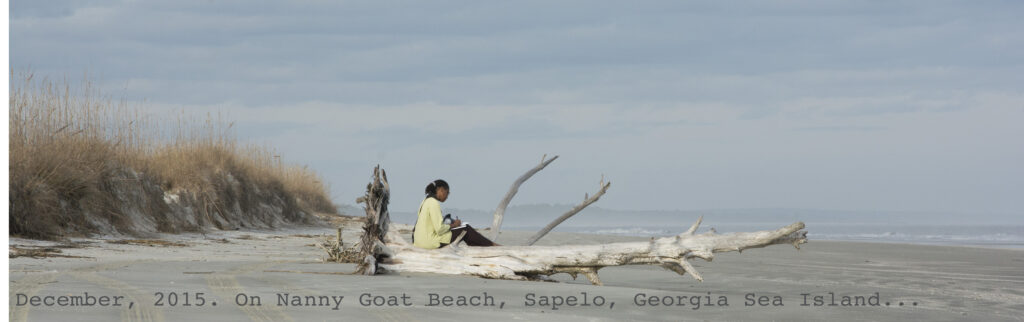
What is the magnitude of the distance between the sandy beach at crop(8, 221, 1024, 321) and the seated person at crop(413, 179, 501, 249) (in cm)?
50

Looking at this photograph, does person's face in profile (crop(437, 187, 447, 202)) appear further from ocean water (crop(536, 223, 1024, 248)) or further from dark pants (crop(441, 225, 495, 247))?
ocean water (crop(536, 223, 1024, 248))

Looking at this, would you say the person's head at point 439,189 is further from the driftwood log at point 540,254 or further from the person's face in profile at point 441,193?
the driftwood log at point 540,254

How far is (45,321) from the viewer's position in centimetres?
448

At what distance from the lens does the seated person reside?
8.22 m

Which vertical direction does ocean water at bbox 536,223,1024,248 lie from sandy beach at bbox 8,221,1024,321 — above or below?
above

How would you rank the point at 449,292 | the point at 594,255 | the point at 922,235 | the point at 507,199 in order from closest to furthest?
the point at 449,292
the point at 594,255
the point at 507,199
the point at 922,235

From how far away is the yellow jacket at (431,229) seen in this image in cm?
820

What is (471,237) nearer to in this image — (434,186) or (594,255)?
(434,186)

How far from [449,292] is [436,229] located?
1738 millimetres

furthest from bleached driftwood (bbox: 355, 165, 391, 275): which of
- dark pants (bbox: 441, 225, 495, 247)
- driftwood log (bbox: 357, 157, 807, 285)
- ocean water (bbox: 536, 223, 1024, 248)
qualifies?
ocean water (bbox: 536, 223, 1024, 248)

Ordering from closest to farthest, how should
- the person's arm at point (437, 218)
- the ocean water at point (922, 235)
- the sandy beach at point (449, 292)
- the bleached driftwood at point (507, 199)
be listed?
the sandy beach at point (449, 292)
the person's arm at point (437, 218)
the bleached driftwood at point (507, 199)
the ocean water at point (922, 235)

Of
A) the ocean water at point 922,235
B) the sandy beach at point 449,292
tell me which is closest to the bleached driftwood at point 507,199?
the sandy beach at point 449,292

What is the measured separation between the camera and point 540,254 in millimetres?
7902

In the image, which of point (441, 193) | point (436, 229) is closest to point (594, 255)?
point (436, 229)
